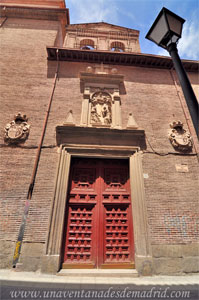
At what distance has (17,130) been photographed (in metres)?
5.55

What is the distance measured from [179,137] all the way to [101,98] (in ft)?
11.6

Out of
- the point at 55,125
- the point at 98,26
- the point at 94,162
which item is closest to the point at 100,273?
the point at 94,162

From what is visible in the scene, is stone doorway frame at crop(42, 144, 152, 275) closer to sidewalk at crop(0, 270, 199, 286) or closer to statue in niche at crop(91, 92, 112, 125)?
sidewalk at crop(0, 270, 199, 286)

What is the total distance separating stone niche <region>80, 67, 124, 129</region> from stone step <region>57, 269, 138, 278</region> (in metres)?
4.48

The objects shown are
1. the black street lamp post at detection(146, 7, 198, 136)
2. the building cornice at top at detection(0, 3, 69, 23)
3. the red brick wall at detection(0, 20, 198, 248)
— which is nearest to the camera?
the black street lamp post at detection(146, 7, 198, 136)

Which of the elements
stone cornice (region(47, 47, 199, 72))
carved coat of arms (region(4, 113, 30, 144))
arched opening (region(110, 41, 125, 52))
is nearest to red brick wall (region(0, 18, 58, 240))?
carved coat of arms (region(4, 113, 30, 144))

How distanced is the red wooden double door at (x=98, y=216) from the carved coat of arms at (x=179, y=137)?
2.00 metres

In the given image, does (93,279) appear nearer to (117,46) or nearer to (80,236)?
(80,236)

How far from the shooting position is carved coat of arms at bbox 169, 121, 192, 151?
579cm

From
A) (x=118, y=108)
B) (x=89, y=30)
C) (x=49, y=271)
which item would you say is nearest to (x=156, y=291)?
(x=49, y=271)

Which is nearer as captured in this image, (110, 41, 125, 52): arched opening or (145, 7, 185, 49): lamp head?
(145, 7, 185, 49): lamp head

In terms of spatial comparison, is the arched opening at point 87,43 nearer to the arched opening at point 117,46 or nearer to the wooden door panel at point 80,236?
the arched opening at point 117,46

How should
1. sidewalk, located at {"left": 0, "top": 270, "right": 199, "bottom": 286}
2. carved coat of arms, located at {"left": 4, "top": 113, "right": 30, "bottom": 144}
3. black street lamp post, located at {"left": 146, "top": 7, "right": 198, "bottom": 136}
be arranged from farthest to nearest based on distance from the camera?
carved coat of arms, located at {"left": 4, "top": 113, "right": 30, "bottom": 144} < sidewalk, located at {"left": 0, "top": 270, "right": 199, "bottom": 286} < black street lamp post, located at {"left": 146, "top": 7, "right": 198, "bottom": 136}

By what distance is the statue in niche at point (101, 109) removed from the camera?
6289mm
